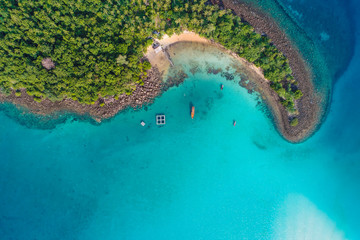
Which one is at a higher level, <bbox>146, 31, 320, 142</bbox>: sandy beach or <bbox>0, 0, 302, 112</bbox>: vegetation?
<bbox>146, 31, 320, 142</bbox>: sandy beach

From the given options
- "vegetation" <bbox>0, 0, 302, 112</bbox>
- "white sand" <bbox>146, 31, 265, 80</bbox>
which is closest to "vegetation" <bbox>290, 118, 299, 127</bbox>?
"vegetation" <bbox>0, 0, 302, 112</bbox>

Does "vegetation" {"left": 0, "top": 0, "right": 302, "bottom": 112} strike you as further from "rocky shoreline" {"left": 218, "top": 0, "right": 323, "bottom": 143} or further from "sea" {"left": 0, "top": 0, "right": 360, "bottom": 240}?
"sea" {"left": 0, "top": 0, "right": 360, "bottom": 240}

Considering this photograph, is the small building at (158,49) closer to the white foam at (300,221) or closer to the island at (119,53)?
the island at (119,53)

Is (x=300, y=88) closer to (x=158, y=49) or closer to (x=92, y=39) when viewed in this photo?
(x=158, y=49)

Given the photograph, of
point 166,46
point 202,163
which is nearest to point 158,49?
point 166,46

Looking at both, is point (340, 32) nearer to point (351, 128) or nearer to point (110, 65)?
point (351, 128)

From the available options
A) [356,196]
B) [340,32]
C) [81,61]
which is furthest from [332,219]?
[81,61]
